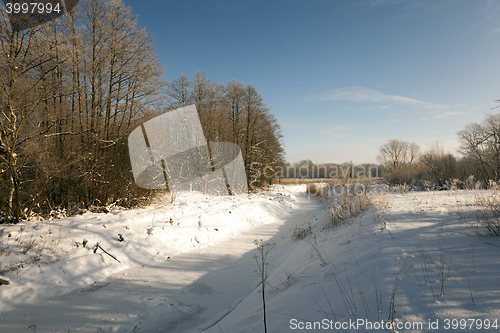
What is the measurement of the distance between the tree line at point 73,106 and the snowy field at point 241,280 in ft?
6.84

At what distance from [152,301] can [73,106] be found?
27.2ft

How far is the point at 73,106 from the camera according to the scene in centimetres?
840

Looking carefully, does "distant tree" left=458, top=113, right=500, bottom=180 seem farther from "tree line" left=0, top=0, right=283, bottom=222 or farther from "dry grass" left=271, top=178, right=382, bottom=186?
"tree line" left=0, top=0, right=283, bottom=222

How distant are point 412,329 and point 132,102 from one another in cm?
1117

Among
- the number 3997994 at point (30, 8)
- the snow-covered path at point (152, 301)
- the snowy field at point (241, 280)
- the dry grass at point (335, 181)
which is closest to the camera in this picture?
the snowy field at point (241, 280)

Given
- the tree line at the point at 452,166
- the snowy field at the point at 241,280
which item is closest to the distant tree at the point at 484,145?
the tree line at the point at 452,166

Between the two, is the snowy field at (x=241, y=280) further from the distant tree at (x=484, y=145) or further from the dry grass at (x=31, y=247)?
the distant tree at (x=484, y=145)

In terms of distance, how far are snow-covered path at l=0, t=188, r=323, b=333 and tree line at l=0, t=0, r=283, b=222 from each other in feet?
11.6

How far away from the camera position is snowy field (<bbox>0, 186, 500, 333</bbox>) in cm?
223

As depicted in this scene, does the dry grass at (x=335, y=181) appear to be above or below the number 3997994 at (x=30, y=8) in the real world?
below

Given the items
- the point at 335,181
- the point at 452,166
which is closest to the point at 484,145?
the point at 452,166

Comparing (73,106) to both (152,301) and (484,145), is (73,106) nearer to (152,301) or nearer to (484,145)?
(152,301)

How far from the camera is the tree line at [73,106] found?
562cm

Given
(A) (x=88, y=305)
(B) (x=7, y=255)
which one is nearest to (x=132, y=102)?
(B) (x=7, y=255)
